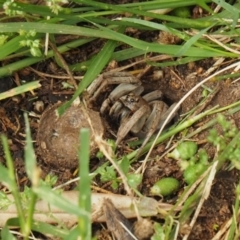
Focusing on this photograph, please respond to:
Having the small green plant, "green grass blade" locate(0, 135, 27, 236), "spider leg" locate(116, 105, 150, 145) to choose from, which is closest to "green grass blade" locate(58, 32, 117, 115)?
"spider leg" locate(116, 105, 150, 145)

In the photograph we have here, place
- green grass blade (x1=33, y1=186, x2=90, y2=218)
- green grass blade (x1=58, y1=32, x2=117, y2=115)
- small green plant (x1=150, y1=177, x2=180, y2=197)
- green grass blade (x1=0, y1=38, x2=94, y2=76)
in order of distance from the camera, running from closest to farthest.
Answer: green grass blade (x1=33, y1=186, x2=90, y2=218) → small green plant (x1=150, y1=177, x2=180, y2=197) → green grass blade (x1=58, y1=32, x2=117, y2=115) → green grass blade (x1=0, y1=38, x2=94, y2=76)

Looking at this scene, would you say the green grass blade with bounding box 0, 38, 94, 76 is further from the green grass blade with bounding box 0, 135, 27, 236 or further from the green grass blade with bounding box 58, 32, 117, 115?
the green grass blade with bounding box 0, 135, 27, 236

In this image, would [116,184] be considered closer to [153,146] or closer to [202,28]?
[153,146]

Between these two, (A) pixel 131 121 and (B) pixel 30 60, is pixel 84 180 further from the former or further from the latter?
(B) pixel 30 60

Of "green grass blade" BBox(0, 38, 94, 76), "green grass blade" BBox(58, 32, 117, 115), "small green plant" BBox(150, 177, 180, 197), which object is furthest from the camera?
"green grass blade" BBox(0, 38, 94, 76)

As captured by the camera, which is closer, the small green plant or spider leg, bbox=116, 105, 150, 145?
the small green plant

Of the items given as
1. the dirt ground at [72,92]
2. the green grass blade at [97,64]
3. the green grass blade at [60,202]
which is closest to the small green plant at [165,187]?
the dirt ground at [72,92]

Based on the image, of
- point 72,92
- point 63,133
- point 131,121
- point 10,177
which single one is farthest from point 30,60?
point 10,177
